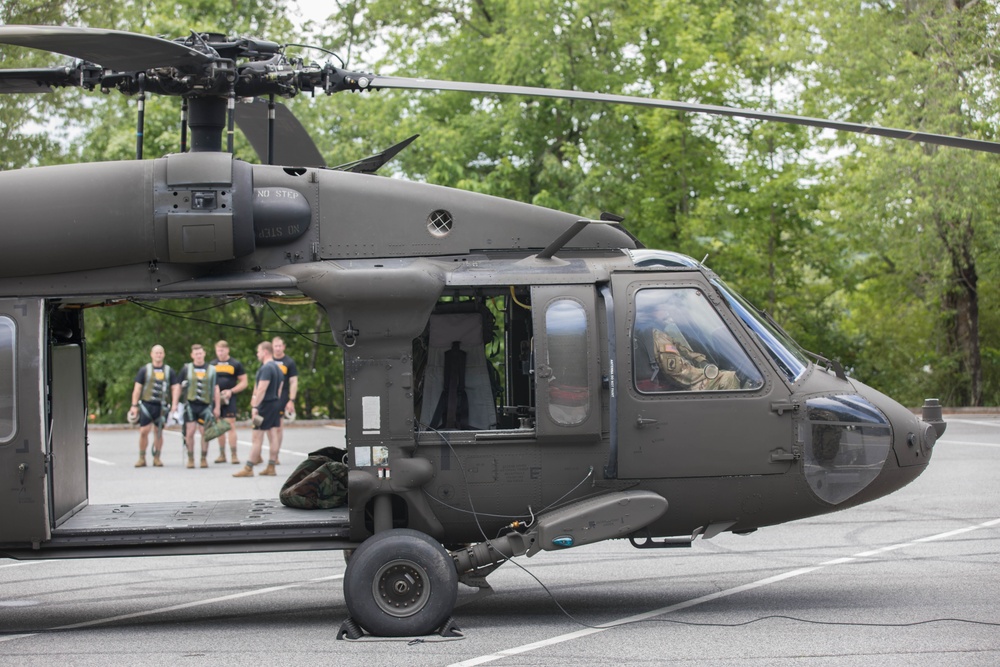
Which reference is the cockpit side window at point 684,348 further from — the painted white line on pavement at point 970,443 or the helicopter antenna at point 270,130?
the painted white line on pavement at point 970,443

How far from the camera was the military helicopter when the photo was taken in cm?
762

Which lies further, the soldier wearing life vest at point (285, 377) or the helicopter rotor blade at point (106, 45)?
the soldier wearing life vest at point (285, 377)

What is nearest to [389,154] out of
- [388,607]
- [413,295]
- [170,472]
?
[413,295]

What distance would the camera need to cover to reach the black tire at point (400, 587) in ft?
24.3

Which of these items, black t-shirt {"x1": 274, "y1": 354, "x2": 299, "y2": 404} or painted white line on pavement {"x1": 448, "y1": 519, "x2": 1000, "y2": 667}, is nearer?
painted white line on pavement {"x1": 448, "y1": 519, "x2": 1000, "y2": 667}

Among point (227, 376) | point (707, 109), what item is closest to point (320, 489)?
point (707, 109)

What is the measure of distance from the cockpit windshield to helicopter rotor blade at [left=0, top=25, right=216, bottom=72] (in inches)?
149

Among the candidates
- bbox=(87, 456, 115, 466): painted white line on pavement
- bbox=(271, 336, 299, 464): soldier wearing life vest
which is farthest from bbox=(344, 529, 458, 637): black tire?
bbox=(87, 456, 115, 466): painted white line on pavement

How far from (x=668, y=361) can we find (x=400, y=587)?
2.28 m

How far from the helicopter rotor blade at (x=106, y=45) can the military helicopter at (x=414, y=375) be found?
0.65 meters

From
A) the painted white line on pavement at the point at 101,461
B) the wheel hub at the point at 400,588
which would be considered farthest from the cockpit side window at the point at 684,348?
the painted white line on pavement at the point at 101,461

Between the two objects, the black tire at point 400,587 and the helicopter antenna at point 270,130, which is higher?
the helicopter antenna at point 270,130

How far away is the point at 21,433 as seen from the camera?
7.61m

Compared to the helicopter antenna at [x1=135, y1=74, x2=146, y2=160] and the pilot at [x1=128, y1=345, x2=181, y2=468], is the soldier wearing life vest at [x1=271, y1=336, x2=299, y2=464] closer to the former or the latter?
the pilot at [x1=128, y1=345, x2=181, y2=468]
